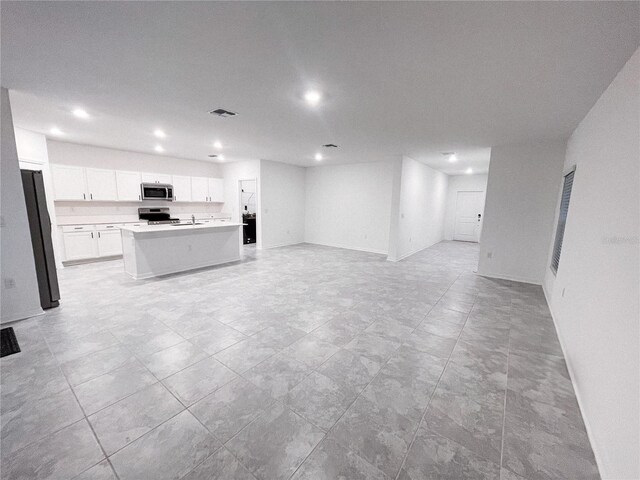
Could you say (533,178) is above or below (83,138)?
below

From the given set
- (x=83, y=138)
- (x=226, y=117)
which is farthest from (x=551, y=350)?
(x=83, y=138)

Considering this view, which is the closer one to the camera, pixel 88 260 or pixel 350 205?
pixel 88 260

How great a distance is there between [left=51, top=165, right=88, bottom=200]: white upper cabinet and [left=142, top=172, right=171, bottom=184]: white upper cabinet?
3.79 ft

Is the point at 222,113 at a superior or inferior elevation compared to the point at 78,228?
superior

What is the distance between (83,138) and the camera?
16.4 feet

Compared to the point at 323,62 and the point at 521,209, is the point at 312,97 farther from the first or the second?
the point at 521,209

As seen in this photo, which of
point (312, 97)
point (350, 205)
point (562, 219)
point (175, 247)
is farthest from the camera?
point (350, 205)

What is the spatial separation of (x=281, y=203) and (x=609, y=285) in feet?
23.1

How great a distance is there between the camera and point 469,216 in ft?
30.8

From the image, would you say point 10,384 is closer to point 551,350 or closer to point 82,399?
point 82,399

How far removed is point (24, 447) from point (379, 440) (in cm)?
205

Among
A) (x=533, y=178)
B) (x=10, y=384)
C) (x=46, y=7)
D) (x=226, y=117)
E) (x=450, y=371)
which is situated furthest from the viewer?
(x=533, y=178)

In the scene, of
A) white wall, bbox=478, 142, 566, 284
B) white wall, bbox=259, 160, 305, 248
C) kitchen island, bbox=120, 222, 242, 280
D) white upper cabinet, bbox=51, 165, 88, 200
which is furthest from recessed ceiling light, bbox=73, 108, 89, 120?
white wall, bbox=478, 142, 566, 284

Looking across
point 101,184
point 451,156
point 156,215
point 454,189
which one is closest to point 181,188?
point 156,215
